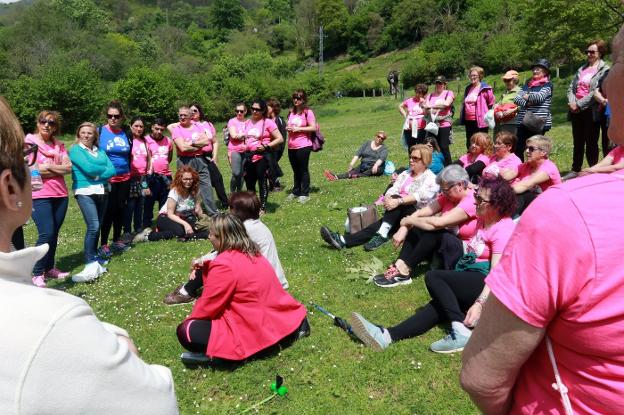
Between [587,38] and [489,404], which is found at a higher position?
[587,38]

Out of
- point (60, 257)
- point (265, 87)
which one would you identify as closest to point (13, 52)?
point (265, 87)

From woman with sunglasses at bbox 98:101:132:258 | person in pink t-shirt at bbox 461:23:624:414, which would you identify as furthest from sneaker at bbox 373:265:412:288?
woman with sunglasses at bbox 98:101:132:258

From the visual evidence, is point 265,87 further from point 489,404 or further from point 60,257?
point 489,404

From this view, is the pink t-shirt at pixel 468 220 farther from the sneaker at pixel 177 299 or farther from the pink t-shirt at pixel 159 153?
the pink t-shirt at pixel 159 153

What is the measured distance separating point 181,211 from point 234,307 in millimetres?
4767

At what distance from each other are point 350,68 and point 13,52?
181 ft

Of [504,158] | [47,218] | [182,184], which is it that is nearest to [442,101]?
[504,158]

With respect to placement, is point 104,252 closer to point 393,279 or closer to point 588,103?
point 393,279

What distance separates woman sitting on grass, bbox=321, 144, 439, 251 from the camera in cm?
700

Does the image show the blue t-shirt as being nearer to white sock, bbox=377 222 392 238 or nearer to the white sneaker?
the white sneaker

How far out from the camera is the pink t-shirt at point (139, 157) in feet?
28.3

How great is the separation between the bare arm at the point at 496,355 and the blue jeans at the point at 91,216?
6671mm

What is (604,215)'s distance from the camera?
113 centimetres

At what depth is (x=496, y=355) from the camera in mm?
1344
